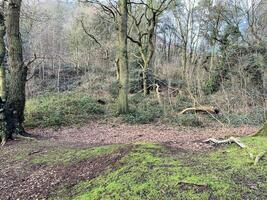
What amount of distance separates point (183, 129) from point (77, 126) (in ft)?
12.8

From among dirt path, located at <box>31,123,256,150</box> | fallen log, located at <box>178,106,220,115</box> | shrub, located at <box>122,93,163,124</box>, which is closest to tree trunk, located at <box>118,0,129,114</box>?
shrub, located at <box>122,93,163,124</box>

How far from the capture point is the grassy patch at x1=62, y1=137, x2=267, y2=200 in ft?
9.91

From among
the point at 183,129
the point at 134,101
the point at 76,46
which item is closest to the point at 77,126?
the point at 183,129

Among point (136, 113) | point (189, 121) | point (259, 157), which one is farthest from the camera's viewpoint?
point (136, 113)

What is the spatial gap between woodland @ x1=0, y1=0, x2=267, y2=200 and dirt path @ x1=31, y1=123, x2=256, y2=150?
0.12 ft

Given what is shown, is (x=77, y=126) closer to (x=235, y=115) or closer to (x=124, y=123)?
(x=124, y=123)

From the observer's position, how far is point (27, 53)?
96.4 feet

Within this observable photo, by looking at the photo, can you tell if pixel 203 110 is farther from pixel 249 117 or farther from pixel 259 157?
pixel 259 157

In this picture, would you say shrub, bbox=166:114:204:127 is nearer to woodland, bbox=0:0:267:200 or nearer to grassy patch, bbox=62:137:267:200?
woodland, bbox=0:0:267:200

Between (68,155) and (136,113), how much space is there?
8.20m

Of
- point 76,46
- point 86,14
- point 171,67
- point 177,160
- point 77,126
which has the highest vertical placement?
point 86,14

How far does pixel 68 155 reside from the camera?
5.19 metres

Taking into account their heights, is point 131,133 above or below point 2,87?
below

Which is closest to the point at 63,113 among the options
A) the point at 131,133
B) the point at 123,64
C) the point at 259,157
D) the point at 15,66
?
the point at 123,64
